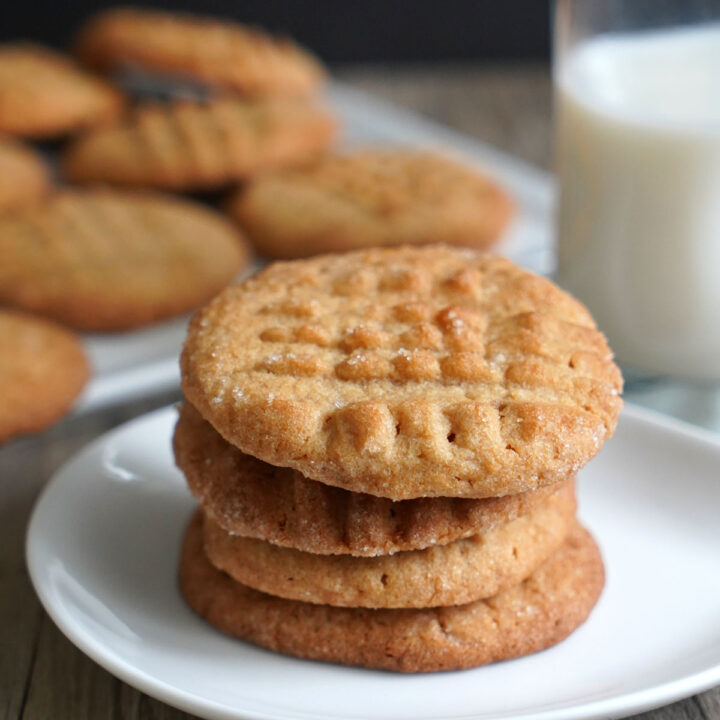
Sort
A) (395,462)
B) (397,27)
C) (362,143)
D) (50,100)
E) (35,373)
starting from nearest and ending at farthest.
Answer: (395,462) < (35,373) < (50,100) < (362,143) < (397,27)

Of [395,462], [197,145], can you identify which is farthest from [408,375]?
[197,145]

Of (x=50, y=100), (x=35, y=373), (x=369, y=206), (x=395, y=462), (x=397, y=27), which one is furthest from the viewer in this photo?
(x=397, y=27)

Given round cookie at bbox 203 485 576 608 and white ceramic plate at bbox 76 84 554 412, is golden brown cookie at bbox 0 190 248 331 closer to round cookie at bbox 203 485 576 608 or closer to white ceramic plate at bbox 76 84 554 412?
white ceramic plate at bbox 76 84 554 412

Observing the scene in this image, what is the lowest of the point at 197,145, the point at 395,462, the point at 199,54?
the point at 197,145

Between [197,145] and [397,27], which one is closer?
[197,145]

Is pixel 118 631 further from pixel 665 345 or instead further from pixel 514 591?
pixel 665 345

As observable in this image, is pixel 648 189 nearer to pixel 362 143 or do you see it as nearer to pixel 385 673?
pixel 385 673

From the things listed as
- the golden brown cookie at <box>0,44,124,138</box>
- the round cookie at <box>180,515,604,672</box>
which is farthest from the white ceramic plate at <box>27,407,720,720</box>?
the golden brown cookie at <box>0,44,124,138</box>
